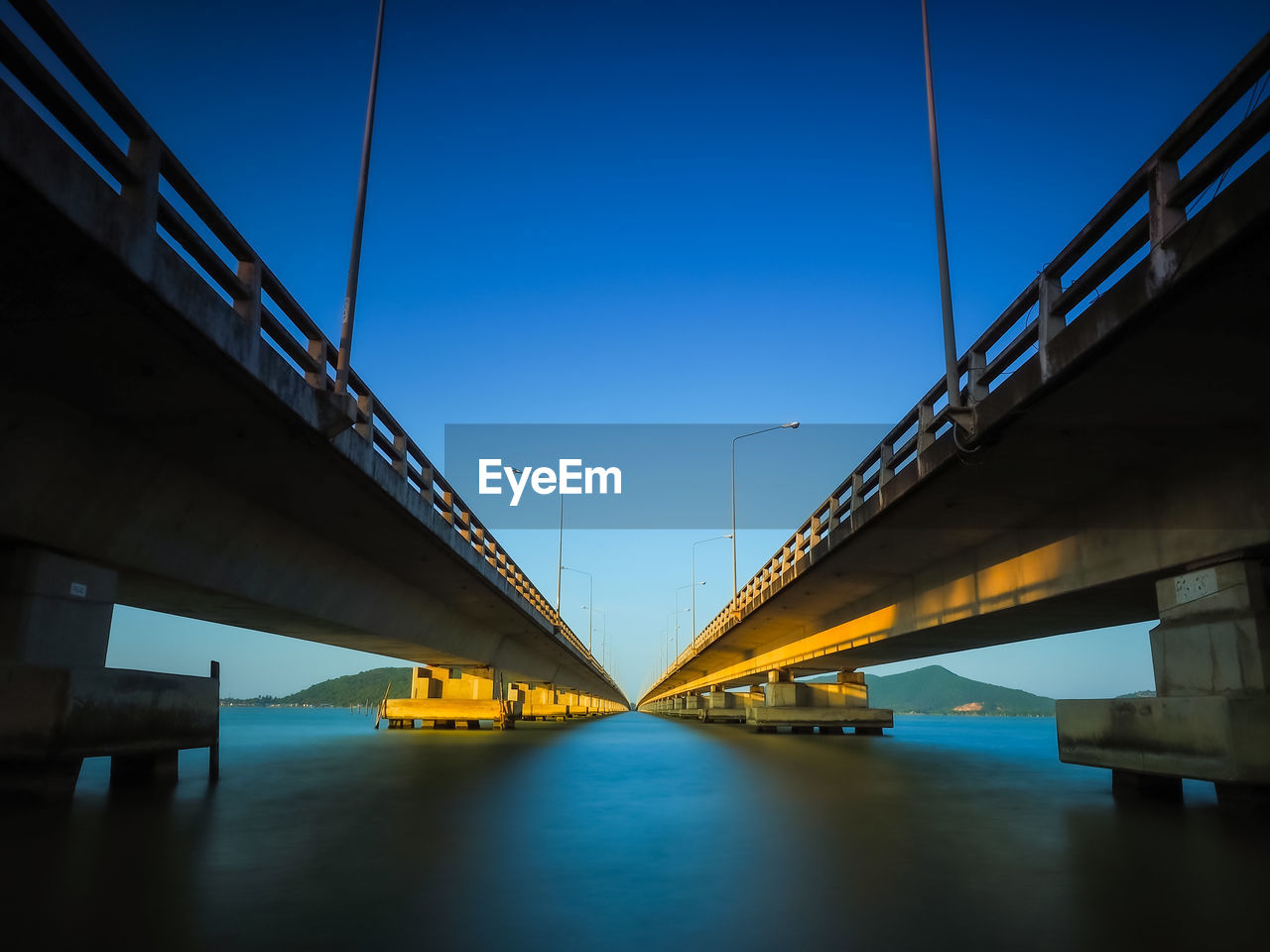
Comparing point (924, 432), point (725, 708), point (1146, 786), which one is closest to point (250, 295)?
point (924, 432)

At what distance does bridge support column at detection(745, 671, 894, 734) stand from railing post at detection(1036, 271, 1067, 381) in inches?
1138

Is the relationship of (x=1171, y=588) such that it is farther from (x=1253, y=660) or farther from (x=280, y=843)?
(x=280, y=843)

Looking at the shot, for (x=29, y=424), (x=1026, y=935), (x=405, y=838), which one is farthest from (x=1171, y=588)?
(x=29, y=424)

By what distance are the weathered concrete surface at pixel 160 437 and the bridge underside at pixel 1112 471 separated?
9306 millimetres

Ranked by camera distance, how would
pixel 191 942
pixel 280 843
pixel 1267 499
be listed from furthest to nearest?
1. pixel 1267 499
2. pixel 280 843
3. pixel 191 942

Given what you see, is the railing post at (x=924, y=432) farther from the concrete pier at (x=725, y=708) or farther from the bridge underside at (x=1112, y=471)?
the concrete pier at (x=725, y=708)

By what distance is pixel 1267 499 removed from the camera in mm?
10234

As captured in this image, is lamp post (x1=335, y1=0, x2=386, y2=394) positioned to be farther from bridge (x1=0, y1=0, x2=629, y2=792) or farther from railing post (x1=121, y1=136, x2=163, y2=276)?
railing post (x1=121, y1=136, x2=163, y2=276)

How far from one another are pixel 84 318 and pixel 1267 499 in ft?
42.9

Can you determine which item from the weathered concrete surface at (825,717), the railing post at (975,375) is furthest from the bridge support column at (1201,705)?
the weathered concrete surface at (825,717)

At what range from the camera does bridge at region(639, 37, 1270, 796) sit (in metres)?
8.03

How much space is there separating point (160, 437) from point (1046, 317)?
1156 centimetres

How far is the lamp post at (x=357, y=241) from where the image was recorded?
14.3 m

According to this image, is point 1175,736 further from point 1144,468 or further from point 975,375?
point 975,375
